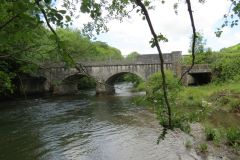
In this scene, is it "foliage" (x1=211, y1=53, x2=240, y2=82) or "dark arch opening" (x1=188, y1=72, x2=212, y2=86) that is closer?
"foliage" (x1=211, y1=53, x2=240, y2=82)

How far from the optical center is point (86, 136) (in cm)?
1814

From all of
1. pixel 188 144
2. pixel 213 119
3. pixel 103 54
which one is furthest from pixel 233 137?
pixel 103 54

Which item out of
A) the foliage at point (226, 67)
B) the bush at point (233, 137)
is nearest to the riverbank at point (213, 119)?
the bush at point (233, 137)

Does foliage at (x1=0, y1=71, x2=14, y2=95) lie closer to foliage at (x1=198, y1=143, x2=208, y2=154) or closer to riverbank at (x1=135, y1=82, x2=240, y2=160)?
riverbank at (x1=135, y1=82, x2=240, y2=160)

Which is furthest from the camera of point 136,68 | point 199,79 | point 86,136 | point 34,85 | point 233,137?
point 34,85

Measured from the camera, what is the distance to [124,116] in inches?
953

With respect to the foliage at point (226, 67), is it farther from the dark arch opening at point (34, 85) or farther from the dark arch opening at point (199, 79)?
the dark arch opening at point (34, 85)

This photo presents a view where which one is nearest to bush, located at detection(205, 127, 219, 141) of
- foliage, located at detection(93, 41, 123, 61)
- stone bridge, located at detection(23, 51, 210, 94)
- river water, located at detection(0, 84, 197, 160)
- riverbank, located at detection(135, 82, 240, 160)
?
riverbank, located at detection(135, 82, 240, 160)

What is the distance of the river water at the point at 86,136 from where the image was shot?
47.6ft

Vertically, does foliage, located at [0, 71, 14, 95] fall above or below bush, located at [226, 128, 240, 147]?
above

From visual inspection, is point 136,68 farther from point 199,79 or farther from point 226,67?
point 226,67

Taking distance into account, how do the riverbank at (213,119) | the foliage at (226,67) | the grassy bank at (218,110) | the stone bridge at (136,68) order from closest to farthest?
1. the riverbank at (213,119)
2. the grassy bank at (218,110)
3. the foliage at (226,67)
4. the stone bridge at (136,68)

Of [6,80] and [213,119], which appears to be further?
[213,119]

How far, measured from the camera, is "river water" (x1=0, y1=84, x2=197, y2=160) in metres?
14.5
